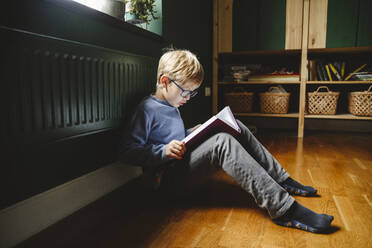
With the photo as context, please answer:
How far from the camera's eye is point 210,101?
268 centimetres

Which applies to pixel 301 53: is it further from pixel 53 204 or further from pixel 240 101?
pixel 53 204

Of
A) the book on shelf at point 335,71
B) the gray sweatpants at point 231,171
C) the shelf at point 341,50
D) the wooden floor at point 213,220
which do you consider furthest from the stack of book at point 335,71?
the gray sweatpants at point 231,171

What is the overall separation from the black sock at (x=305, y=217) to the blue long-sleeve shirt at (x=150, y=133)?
1.41 feet

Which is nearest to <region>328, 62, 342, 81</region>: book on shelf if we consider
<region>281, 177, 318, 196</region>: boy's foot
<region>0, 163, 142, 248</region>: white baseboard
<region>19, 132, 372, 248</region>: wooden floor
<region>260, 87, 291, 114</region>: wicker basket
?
<region>260, 87, 291, 114</region>: wicker basket

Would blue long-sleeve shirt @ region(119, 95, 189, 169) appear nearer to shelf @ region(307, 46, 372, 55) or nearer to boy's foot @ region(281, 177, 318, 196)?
boy's foot @ region(281, 177, 318, 196)

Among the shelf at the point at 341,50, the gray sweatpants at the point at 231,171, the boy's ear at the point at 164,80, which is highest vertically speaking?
the shelf at the point at 341,50

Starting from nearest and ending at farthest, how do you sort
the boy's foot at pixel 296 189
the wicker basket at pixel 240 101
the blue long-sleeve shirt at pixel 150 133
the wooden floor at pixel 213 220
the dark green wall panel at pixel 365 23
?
the wooden floor at pixel 213 220 → the blue long-sleeve shirt at pixel 150 133 → the boy's foot at pixel 296 189 → the dark green wall panel at pixel 365 23 → the wicker basket at pixel 240 101

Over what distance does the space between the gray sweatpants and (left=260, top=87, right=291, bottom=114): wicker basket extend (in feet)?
5.60

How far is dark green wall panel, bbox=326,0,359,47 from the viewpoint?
7.35 feet

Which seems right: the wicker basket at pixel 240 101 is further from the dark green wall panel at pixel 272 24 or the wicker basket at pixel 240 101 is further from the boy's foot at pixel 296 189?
the boy's foot at pixel 296 189

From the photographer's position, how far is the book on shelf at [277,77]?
2.50 m

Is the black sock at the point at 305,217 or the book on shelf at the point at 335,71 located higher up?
the book on shelf at the point at 335,71

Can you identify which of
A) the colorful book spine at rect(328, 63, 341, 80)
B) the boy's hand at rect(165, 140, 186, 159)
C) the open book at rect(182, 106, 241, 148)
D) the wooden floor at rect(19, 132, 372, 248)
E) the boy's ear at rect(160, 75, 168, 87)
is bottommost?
the wooden floor at rect(19, 132, 372, 248)

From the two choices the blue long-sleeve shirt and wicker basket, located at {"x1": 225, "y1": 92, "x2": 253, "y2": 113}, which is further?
wicker basket, located at {"x1": 225, "y1": 92, "x2": 253, "y2": 113}
